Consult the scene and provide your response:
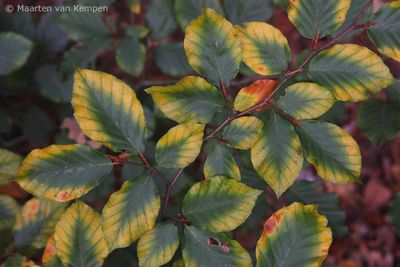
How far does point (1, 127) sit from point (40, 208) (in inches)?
21.1

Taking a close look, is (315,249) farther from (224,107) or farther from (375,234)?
(375,234)

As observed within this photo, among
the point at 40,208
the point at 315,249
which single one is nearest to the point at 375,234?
the point at 315,249

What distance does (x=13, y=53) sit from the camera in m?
1.18

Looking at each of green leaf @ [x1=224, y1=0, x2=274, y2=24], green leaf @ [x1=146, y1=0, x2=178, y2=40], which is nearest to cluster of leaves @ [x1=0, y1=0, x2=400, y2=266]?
green leaf @ [x1=224, y1=0, x2=274, y2=24]

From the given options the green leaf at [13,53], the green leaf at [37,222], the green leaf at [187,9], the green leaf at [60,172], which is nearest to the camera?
the green leaf at [60,172]

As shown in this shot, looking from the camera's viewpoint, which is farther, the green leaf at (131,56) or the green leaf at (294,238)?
the green leaf at (131,56)

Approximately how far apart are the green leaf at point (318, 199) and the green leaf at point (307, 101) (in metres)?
0.42

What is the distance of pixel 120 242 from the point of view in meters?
0.68

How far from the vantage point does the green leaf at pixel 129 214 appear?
0.68 metres

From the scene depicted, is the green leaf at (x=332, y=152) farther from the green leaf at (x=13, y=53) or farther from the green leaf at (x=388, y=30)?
the green leaf at (x=13, y=53)

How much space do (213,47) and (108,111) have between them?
0.68 ft

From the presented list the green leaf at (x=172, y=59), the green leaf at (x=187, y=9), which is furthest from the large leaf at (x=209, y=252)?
the green leaf at (x=172, y=59)

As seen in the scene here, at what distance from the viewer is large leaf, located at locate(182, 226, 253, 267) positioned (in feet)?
2.31

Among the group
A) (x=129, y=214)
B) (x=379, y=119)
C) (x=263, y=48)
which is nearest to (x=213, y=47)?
(x=263, y=48)
